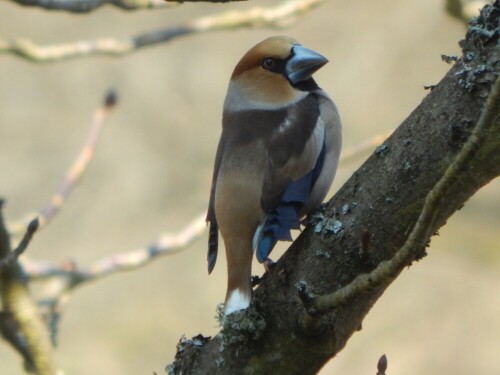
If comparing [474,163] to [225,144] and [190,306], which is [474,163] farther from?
[190,306]

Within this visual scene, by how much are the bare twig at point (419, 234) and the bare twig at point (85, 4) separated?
1361 mm

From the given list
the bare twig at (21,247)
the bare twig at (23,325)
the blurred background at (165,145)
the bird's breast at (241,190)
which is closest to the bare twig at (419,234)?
the bird's breast at (241,190)

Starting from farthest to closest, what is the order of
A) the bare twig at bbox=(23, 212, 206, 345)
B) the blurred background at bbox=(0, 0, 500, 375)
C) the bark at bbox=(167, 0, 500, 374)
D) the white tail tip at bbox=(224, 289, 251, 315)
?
the blurred background at bbox=(0, 0, 500, 375)
the bare twig at bbox=(23, 212, 206, 345)
the white tail tip at bbox=(224, 289, 251, 315)
the bark at bbox=(167, 0, 500, 374)

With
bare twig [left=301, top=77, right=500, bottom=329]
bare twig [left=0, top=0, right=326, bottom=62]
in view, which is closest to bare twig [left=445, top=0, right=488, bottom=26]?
bare twig [left=0, top=0, right=326, bottom=62]

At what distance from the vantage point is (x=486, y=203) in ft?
30.5

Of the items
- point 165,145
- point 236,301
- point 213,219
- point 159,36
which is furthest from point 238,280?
point 165,145

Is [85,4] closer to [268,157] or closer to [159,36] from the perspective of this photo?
[159,36]

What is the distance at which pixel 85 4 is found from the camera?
128 inches

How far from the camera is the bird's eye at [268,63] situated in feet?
10.4

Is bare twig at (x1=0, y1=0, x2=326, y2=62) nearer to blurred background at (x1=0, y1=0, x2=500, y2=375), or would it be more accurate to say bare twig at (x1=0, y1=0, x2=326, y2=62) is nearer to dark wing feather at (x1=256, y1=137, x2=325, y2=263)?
dark wing feather at (x1=256, y1=137, x2=325, y2=263)

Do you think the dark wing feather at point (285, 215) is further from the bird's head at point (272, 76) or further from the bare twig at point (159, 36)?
the bare twig at point (159, 36)

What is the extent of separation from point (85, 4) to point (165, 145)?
613 centimetres

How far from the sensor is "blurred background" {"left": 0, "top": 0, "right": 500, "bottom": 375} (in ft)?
29.7

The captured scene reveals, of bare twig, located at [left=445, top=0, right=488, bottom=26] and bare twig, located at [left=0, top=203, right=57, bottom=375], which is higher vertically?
bare twig, located at [left=445, top=0, right=488, bottom=26]
